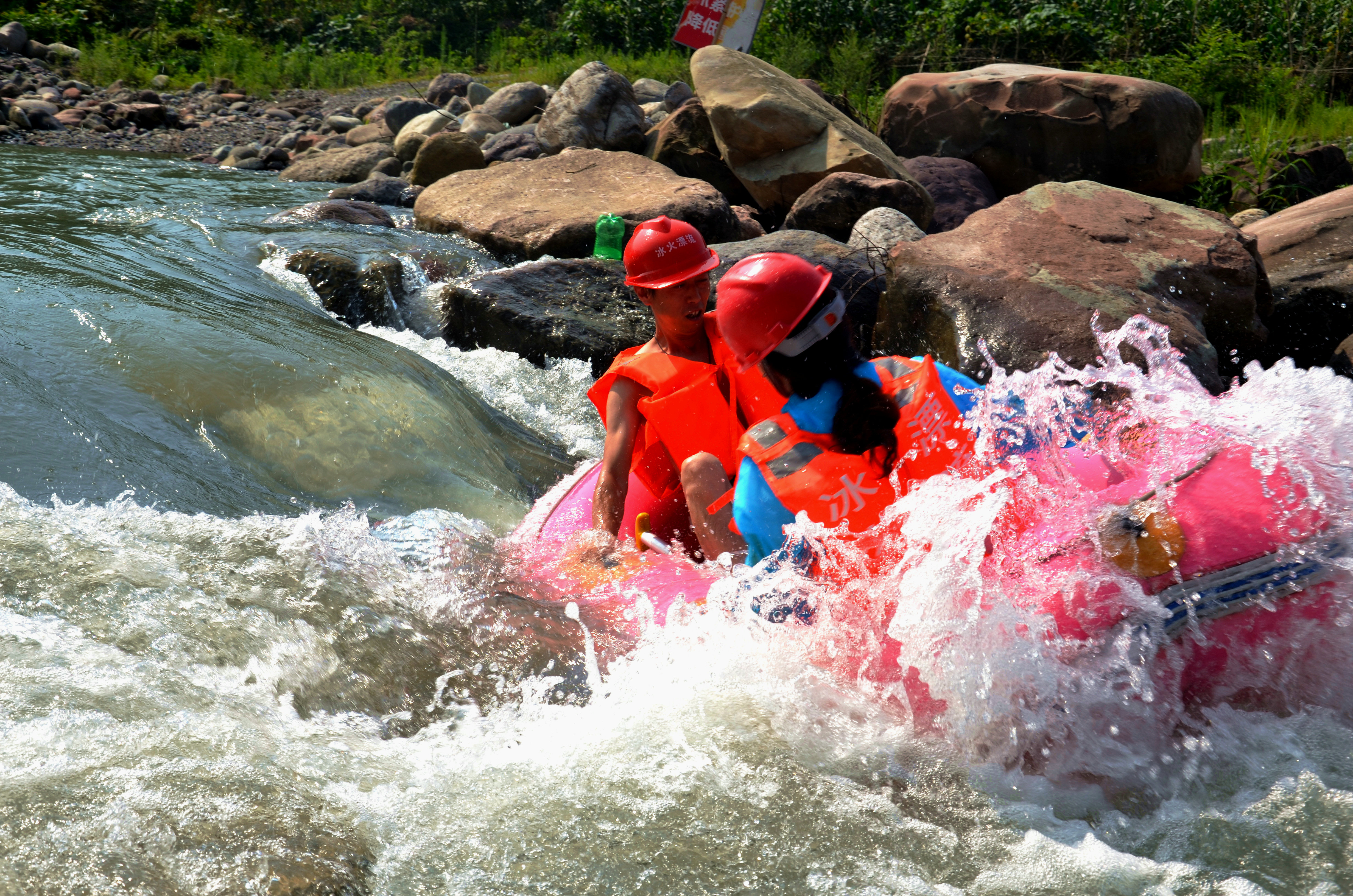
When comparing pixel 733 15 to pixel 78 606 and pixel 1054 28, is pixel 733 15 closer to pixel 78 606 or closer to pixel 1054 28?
pixel 1054 28

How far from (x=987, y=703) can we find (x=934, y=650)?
17 cm

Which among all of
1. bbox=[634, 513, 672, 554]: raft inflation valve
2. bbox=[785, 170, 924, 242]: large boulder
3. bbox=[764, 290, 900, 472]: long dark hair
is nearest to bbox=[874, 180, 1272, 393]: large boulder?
bbox=[785, 170, 924, 242]: large boulder

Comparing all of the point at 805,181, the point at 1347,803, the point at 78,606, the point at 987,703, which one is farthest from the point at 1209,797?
the point at 805,181

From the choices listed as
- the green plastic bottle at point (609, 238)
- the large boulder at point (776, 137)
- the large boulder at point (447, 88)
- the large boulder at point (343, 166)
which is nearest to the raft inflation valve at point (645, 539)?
the green plastic bottle at point (609, 238)

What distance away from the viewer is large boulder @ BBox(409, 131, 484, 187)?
415 inches

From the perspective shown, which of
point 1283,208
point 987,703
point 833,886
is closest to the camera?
point 833,886

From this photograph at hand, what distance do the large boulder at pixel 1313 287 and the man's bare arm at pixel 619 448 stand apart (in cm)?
428

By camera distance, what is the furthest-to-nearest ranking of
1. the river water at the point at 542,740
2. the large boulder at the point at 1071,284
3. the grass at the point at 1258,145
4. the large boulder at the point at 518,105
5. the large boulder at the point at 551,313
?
1. the large boulder at the point at 518,105
2. the grass at the point at 1258,145
3. the large boulder at the point at 551,313
4. the large boulder at the point at 1071,284
5. the river water at the point at 542,740

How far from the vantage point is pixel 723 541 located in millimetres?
2941

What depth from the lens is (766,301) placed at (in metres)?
2.56

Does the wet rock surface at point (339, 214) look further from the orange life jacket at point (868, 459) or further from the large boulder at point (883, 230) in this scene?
the orange life jacket at point (868, 459)

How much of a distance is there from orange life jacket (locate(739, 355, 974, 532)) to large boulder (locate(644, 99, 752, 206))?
24.3ft

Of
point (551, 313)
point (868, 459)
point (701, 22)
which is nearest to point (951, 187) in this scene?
point (551, 313)

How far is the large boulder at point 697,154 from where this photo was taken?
9.76 meters
